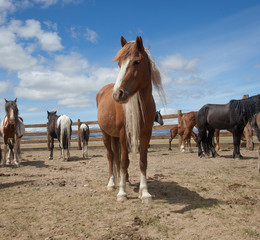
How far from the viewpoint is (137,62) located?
3137 mm

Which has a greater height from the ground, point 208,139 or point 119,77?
point 119,77

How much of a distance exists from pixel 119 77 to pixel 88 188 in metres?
2.46

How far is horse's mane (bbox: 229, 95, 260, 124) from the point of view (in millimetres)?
7422

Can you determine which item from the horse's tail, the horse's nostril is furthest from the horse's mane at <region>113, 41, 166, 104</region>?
the horse's tail

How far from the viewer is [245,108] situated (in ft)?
25.1

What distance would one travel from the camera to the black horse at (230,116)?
757 cm

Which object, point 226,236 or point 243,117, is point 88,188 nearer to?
point 226,236

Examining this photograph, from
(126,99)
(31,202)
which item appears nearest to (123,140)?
(126,99)

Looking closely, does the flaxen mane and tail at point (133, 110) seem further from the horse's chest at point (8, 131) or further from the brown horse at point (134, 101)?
the horse's chest at point (8, 131)

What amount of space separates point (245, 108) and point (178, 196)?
18.2 feet

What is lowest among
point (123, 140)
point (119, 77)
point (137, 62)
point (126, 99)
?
point (123, 140)

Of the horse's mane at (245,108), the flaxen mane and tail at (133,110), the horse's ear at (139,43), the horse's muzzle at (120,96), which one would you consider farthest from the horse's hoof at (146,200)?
the horse's mane at (245,108)

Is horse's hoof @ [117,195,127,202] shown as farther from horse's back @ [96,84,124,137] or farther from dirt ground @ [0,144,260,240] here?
horse's back @ [96,84,124,137]

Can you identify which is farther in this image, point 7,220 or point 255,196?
point 255,196
